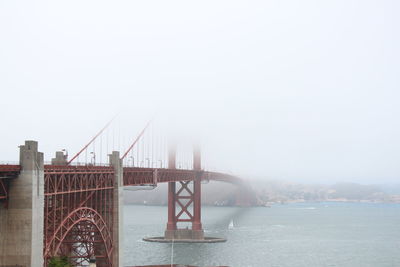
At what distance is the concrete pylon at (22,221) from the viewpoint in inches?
1056

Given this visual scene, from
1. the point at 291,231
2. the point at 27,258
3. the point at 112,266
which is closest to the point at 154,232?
the point at 291,231

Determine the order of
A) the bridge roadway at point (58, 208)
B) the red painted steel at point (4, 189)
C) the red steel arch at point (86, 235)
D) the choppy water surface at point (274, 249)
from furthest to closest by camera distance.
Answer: the choppy water surface at point (274, 249) < the red steel arch at point (86, 235) < the bridge roadway at point (58, 208) < the red painted steel at point (4, 189)

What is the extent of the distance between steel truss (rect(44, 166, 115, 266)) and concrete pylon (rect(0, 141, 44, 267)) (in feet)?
8.72

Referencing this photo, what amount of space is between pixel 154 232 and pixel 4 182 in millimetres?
67894

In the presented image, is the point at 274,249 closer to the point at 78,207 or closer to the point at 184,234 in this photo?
the point at 184,234

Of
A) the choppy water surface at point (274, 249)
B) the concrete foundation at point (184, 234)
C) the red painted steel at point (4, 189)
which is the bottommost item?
the choppy water surface at point (274, 249)

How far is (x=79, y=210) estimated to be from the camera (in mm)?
36531

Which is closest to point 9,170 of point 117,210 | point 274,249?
point 117,210

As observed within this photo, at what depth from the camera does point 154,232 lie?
3681 inches

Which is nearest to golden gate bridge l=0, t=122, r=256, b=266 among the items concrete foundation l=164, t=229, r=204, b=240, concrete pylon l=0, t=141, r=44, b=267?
concrete pylon l=0, t=141, r=44, b=267

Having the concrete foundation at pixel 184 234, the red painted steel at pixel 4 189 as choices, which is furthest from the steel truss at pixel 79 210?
the concrete foundation at pixel 184 234

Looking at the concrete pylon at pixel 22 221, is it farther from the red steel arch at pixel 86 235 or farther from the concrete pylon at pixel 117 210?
the concrete pylon at pixel 117 210

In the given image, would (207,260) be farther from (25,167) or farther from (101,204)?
(25,167)

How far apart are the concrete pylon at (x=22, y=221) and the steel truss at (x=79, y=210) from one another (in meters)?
2.66
